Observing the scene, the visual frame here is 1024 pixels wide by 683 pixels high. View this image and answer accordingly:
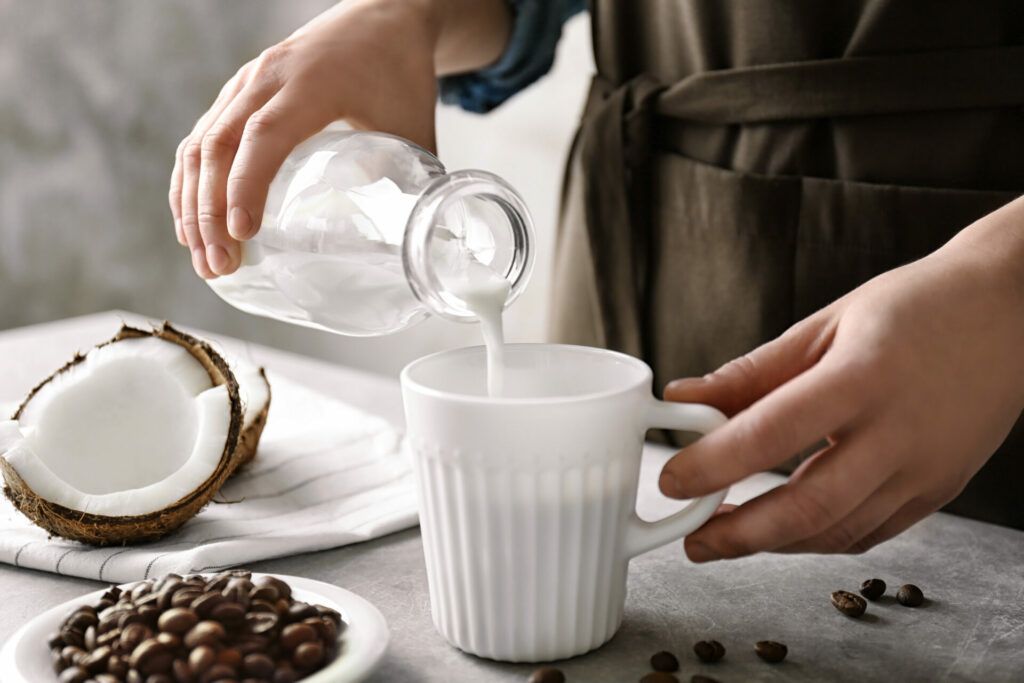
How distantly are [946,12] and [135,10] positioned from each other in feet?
6.95

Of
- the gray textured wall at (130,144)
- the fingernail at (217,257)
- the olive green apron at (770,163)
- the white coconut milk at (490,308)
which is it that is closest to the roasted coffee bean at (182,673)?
the white coconut milk at (490,308)

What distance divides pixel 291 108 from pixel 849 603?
0.54 meters

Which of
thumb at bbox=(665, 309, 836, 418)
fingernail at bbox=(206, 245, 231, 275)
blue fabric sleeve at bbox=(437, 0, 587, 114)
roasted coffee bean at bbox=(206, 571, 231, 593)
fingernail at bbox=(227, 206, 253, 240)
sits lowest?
roasted coffee bean at bbox=(206, 571, 231, 593)

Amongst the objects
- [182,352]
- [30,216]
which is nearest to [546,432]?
[182,352]

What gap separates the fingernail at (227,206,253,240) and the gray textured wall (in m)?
1.42

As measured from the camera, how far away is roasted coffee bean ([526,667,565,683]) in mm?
609

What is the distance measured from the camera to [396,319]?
79 cm

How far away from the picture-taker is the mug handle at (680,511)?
63 centimetres

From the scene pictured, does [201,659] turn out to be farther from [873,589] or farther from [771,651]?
[873,589]

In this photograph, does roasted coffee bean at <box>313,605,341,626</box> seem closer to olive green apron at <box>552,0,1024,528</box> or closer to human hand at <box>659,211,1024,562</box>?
human hand at <box>659,211,1024,562</box>

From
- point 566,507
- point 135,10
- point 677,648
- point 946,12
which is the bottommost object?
point 677,648

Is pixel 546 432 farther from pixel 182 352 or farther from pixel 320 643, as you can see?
pixel 182 352

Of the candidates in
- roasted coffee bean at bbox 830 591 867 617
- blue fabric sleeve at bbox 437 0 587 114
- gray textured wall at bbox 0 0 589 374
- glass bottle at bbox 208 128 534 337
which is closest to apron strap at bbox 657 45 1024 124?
blue fabric sleeve at bbox 437 0 587 114

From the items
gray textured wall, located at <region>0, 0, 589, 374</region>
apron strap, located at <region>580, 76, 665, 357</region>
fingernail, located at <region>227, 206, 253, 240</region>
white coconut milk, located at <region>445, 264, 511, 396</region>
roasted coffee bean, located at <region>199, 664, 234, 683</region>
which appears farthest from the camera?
gray textured wall, located at <region>0, 0, 589, 374</region>
